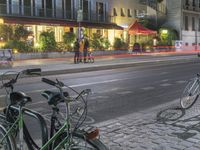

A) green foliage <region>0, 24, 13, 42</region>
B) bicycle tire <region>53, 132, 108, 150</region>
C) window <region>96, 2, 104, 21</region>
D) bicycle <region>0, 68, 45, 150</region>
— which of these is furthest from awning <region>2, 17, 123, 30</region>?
bicycle tire <region>53, 132, 108, 150</region>

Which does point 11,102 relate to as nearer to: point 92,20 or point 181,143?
point 181,143

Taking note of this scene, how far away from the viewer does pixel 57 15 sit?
139ft

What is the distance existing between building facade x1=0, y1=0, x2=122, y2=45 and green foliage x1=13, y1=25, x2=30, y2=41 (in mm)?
517

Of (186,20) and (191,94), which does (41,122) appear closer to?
(191,94)

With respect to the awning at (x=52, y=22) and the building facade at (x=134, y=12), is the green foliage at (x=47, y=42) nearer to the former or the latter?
the awning at (x=52, y=22)

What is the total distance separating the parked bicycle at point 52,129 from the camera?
3.59 meters

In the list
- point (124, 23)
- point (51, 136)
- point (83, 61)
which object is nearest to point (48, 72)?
point (83, 61)

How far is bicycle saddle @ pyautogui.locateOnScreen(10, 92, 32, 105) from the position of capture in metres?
4.17

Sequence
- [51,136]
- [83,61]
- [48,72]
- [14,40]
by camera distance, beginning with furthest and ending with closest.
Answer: [14,40]
[83,61]
[48,72]
[51,136]

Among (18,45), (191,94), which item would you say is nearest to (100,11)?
(18,45)

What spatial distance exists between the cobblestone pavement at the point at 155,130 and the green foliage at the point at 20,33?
27.6 m

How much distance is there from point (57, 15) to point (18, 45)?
10.2 m

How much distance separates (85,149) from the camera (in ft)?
11.7

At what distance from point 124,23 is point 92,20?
665cm
